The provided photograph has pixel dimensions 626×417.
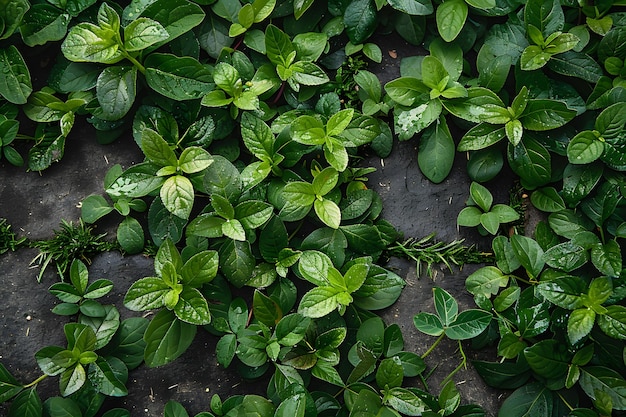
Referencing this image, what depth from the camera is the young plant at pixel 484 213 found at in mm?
2104

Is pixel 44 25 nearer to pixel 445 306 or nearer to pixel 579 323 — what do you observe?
pixel 445 306

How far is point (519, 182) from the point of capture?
224 centimetres

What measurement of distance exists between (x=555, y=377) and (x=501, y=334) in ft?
0.75

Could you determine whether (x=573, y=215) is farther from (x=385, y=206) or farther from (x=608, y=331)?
(x=385, y=206)

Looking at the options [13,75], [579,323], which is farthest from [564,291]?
[13,75]

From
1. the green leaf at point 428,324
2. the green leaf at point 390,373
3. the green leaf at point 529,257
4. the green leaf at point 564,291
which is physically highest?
the green leaf at point 529,257

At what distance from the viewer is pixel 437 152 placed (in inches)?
85.6

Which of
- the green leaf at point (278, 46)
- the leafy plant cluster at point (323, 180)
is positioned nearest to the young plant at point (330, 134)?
the leafy plant cluster at point (323, 180)

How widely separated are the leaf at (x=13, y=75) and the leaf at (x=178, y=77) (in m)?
0.43

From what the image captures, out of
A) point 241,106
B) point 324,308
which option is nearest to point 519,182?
point 324,308

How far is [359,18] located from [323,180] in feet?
2.04

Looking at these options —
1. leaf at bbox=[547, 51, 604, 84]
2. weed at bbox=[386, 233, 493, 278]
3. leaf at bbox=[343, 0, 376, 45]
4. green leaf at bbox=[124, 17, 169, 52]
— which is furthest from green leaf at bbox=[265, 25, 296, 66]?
leaf at bbox=[547, 51, 604, 84]

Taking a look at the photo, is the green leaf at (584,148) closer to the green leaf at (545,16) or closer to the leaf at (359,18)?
the green leaf at (545,16)

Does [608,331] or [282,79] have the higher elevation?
[282,79]
